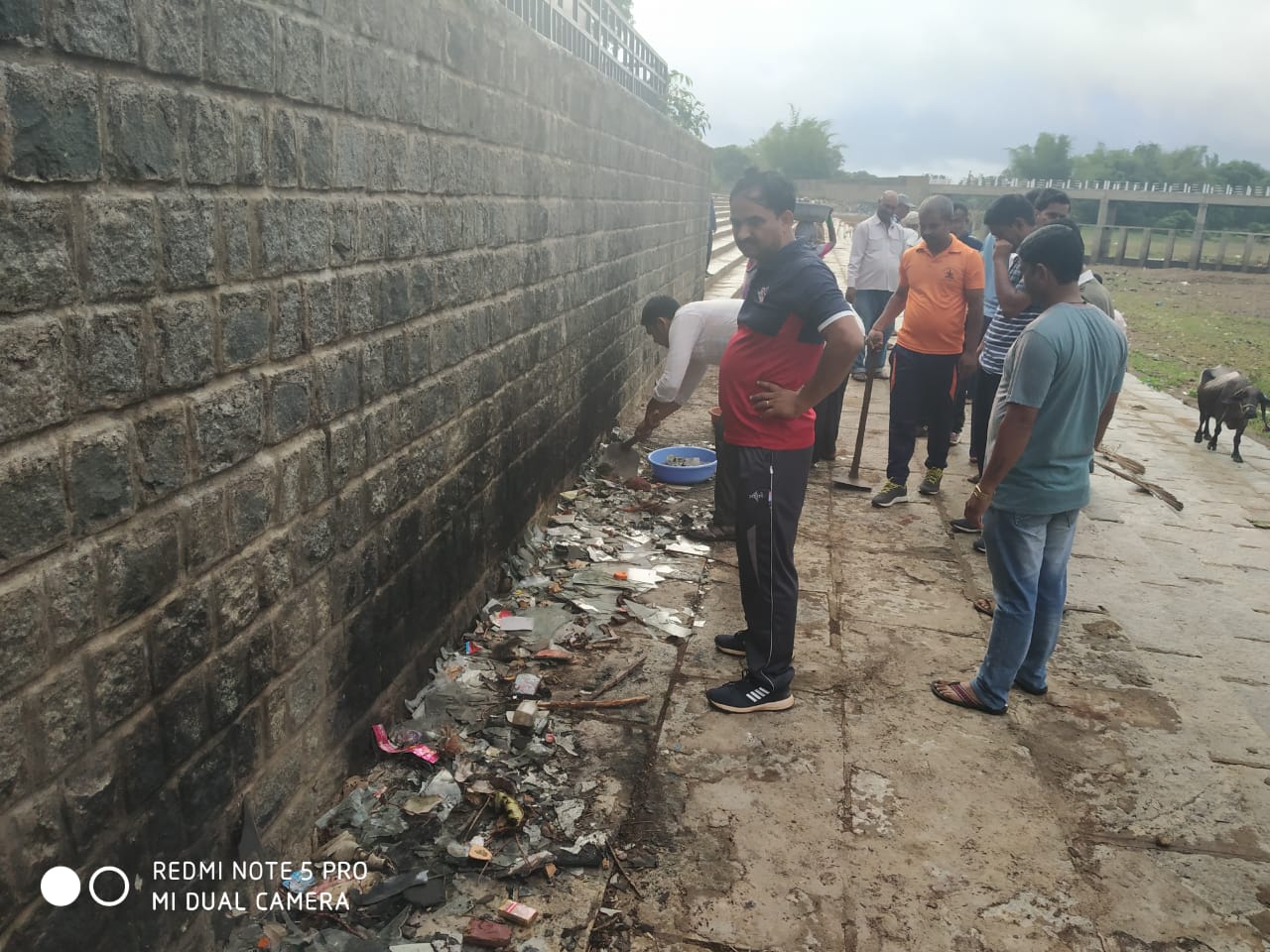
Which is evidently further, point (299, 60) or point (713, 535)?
point (713, 535)

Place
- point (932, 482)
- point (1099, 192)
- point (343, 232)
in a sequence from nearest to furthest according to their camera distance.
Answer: point (343, 232) → point (932, 482) → point (1099, 192)

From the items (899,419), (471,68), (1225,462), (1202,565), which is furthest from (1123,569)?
(471,68)

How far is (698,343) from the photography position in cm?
583

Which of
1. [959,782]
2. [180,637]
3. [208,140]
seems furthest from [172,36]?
[959,782]

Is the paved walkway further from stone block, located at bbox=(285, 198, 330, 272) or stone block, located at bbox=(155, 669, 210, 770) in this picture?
stone block, located at bbox=(285, 198, 330, 272)

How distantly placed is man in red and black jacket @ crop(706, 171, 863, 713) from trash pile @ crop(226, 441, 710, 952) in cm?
61

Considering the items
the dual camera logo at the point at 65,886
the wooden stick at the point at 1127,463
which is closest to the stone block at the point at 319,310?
the dual camera logo at the point at 65,886

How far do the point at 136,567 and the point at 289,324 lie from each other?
83 cm

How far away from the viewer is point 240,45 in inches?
85.0

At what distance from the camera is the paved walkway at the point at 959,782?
2.68m

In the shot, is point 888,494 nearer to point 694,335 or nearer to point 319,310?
point 694,335

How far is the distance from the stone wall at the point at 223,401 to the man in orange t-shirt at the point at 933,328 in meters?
3.21

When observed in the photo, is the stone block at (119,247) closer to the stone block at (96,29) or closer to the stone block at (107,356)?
the stone block at (107,356)

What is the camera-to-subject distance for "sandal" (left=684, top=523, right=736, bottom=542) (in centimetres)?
563
